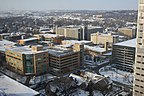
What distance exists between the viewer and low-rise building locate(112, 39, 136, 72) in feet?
64.3

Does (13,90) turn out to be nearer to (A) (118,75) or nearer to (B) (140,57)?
(B) (140,57)

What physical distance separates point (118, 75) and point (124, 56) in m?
2.19

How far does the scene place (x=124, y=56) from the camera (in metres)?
19.9

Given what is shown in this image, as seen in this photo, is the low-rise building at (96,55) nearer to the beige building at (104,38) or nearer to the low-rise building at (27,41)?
the beige building at (104,38)

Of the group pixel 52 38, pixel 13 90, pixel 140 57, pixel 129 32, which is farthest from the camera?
pixel 129 32

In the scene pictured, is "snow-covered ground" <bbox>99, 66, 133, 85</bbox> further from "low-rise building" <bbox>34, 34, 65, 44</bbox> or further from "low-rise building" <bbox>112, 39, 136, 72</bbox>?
"low-rise building" <bbox>34, 34, 65, 44</bbox>

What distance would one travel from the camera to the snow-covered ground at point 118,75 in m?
17.3

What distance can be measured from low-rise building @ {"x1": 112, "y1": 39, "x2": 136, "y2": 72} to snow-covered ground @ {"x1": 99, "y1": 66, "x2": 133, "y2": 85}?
0.73 metres

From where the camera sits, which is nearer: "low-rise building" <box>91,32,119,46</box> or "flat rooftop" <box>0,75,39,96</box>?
"flat rooftop" <box>0,75,39,96</box>

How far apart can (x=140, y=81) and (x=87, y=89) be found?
6.94 m

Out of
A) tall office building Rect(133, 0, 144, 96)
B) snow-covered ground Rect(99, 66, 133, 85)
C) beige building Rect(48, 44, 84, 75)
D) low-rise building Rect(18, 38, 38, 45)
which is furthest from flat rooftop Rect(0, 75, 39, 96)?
low-rise building Rect(18, 38, 38, 45)

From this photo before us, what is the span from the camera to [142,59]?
26.8 ft

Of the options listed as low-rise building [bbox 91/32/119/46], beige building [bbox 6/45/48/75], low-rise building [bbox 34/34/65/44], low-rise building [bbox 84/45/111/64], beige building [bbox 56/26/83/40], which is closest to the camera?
beige building [bbox 6/45/48/75]

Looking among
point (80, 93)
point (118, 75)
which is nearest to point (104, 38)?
point (118, 75)
